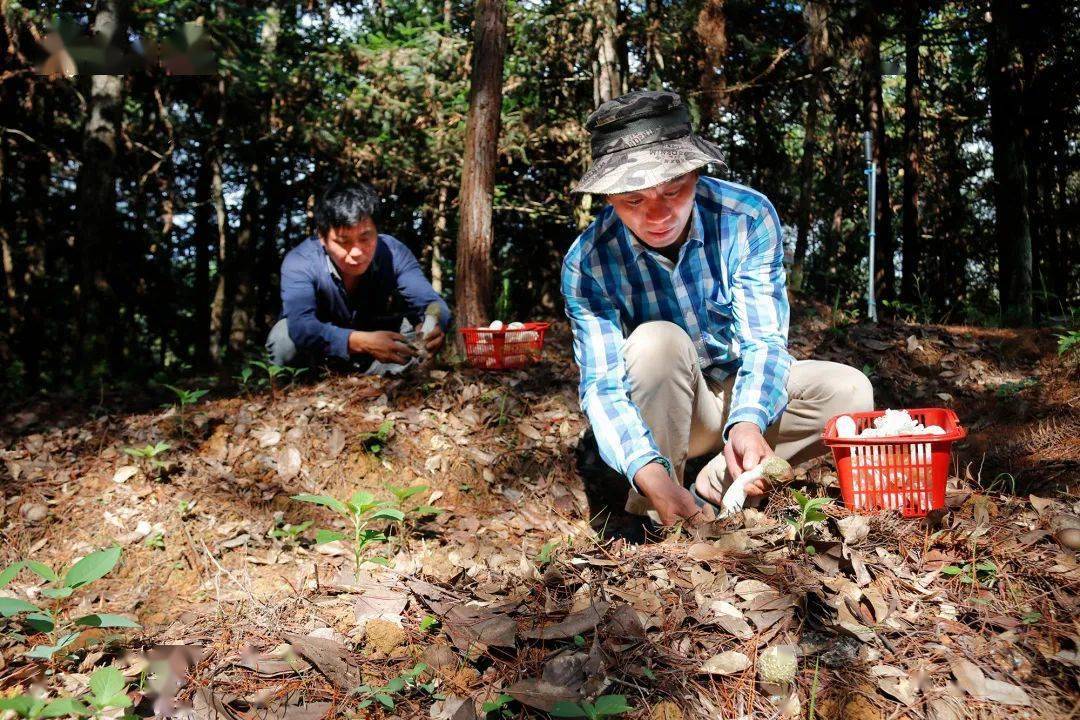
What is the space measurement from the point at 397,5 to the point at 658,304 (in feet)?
23.1

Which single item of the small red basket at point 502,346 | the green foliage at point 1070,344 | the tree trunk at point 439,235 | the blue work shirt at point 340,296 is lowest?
the green foliage at point 1070,344

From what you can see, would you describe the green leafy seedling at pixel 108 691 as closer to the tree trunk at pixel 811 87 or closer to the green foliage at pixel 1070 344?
the green foliage at pixel 1070 344

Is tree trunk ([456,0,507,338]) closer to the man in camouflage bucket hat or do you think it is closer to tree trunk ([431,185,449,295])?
the man in camouflage bucket hat

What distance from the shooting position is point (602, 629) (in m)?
1.86

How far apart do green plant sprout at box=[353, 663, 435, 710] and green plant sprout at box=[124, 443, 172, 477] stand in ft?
8.39

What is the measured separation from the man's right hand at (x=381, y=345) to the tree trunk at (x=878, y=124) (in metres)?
6.94

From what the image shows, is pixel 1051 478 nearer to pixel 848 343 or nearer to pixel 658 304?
pixel 658 304

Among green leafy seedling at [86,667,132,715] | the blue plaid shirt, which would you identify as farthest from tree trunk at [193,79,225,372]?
green leafy seedling at [86,667,132,715]

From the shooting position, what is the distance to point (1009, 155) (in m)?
8.51

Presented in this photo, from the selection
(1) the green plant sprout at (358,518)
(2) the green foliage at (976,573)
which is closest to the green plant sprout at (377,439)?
(1) the green plant sprout at (358,518)

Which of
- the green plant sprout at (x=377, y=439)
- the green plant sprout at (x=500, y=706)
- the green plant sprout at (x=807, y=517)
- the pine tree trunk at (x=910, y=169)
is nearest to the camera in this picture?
the green plant sprout at (x=500, y=706)

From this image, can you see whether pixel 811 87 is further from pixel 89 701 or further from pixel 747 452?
pixel 89 701

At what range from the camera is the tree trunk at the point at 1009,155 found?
8500 millimetres

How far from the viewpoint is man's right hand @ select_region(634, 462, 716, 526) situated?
2.44 meters
